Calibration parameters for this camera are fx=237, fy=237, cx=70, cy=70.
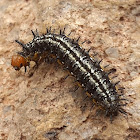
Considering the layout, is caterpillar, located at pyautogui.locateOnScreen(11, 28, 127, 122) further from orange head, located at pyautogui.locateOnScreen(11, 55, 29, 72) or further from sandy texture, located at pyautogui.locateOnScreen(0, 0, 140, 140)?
sandy texture, located at pyautogui.locateOnScreen(0, 0, 140, 140)

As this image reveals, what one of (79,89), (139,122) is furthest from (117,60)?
(139,122)

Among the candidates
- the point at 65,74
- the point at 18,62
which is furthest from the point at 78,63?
the point at 18,62

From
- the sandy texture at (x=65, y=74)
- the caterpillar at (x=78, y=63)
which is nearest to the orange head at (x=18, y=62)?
the caterpillar at (x=78, y=63)

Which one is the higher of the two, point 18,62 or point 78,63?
point 18,62

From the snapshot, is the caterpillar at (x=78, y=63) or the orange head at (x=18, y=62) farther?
the orange head at (x=18, y=62)

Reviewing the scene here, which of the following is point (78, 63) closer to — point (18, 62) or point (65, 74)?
point (65, 74)

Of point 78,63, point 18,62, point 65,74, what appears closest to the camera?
point 78,63

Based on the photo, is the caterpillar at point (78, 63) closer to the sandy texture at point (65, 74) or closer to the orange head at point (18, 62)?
the orange head at point (18, 62)
